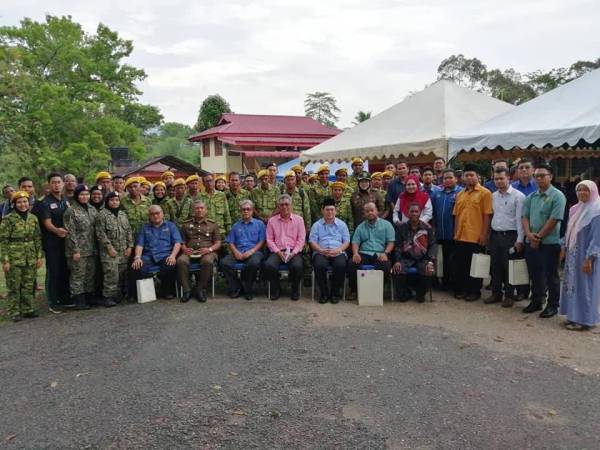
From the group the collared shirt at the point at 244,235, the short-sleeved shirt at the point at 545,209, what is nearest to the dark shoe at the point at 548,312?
the short-sleeved shirt at the point at 545,209

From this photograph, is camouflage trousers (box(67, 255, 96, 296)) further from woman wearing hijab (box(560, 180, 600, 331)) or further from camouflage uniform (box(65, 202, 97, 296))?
woman wearing hijab (box(560, 180, 600, 331))

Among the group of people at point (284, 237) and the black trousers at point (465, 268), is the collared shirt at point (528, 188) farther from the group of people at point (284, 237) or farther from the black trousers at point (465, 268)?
the black trousers at point (465, 268)

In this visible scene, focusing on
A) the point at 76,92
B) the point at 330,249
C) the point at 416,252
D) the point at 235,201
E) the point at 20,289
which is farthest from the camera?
the point at 76,92

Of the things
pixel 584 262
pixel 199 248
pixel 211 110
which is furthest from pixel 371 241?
pixel 211 110

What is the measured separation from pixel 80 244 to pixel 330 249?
324cm

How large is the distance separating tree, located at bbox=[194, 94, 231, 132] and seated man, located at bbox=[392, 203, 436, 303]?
3331 centimetres

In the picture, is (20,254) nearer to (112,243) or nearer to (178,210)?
(112,243)

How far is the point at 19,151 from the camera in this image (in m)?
13.0

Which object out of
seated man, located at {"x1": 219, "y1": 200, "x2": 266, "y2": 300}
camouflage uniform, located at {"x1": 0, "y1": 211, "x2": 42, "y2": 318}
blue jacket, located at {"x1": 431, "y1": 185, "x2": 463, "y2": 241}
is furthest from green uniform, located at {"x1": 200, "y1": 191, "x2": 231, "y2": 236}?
blue jacket, located at {"x1": 431, "y1": 185, "x2": 463, "y2": 241}

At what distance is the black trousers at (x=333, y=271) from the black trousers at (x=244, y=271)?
2.62 feet

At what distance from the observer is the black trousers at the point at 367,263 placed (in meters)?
6.58

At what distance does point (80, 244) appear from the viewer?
253 inches

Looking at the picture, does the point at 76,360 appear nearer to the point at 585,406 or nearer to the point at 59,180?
the point at 59,180

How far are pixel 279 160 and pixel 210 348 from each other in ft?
80.1
